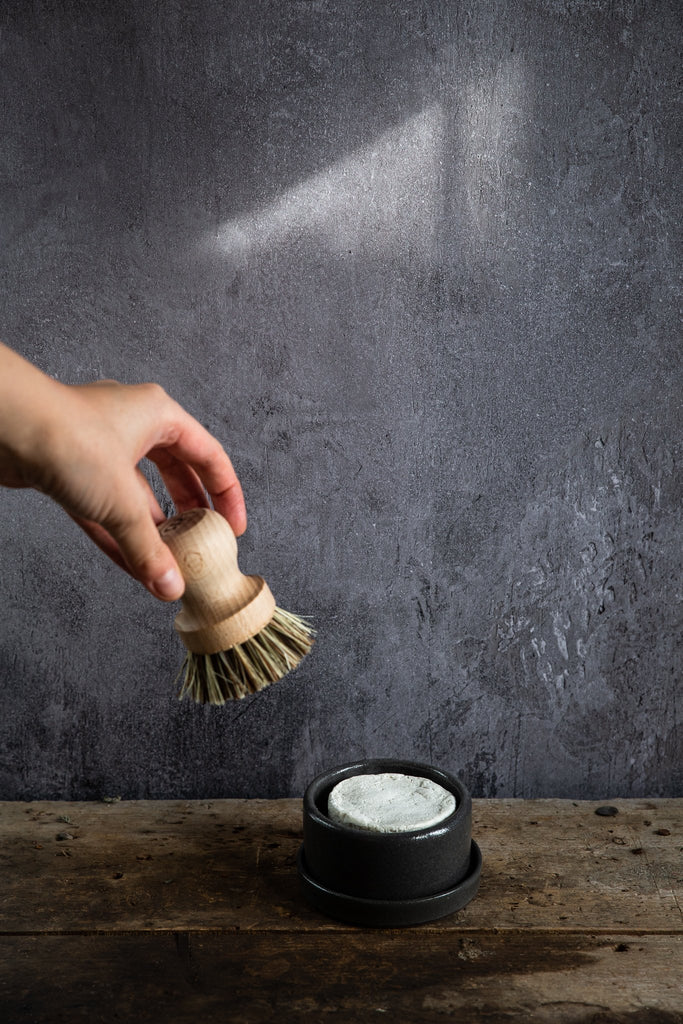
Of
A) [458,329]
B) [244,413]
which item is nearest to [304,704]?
[244,413]

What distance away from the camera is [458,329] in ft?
4.03

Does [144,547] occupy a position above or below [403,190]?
below

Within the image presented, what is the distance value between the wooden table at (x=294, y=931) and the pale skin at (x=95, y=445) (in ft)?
1.46

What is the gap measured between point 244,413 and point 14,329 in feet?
1.11

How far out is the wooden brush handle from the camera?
827mm

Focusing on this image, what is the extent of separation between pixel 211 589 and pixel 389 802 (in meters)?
0.39

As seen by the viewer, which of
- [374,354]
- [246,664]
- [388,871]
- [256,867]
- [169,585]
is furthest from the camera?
[374,354]

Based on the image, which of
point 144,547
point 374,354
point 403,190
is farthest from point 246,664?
point 403,190

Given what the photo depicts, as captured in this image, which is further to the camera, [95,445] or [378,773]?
[378,773]

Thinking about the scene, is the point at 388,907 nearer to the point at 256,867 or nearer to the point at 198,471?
the point at 256,867

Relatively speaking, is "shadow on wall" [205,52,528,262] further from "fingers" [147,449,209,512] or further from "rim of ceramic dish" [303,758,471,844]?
"rim of ceramic dish" [303,758,471,844]

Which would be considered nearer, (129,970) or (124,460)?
(124,460)

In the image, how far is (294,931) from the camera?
39.3 inches

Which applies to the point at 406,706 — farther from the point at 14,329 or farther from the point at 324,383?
the point at 14,329
